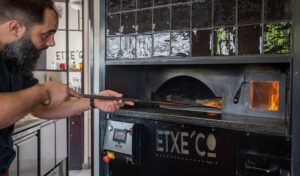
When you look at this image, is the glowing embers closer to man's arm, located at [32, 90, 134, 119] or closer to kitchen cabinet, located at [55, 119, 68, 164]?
man's arm, located at [32, 90, 134, 119]

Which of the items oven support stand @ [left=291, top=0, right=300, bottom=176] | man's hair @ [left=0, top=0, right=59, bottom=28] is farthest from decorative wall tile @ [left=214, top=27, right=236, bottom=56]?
man's hair @ [left=0, top=0, right=59, bottom=28]

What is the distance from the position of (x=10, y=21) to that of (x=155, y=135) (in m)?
1.11

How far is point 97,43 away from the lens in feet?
6.90

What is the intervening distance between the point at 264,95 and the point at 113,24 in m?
1.17

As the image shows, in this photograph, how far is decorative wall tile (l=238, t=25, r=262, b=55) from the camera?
1.43 m

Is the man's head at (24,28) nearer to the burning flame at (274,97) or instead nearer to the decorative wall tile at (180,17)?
the decorative wall tile at (180,17)

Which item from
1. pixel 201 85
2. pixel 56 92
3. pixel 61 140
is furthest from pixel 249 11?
pixel 61 140

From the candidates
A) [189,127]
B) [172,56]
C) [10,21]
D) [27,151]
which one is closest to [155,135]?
[189,127]

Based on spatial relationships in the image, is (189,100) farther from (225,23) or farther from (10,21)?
(10,21)

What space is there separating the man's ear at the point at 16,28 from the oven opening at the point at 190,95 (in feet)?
3.53

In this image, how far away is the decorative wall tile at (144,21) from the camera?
183 centimetres

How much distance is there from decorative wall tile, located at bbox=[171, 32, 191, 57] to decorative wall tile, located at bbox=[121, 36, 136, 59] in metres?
0.32

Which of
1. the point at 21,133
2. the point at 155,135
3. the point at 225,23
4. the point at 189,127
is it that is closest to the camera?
the point at 225,23

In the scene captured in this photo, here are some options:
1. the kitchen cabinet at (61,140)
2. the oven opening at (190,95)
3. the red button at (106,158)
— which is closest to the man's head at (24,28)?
the red button at (106,158)
